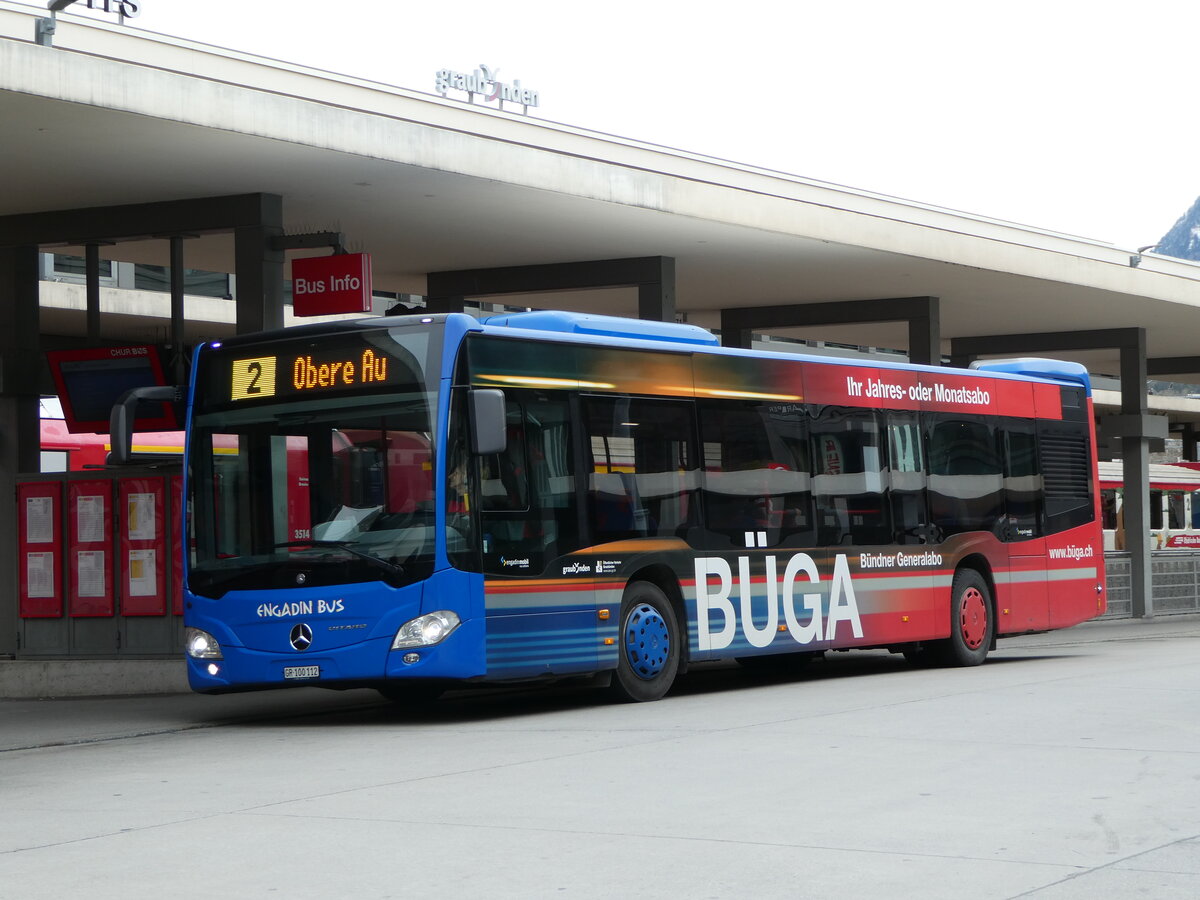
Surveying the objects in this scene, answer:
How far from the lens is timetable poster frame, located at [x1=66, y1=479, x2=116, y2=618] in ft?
60.2

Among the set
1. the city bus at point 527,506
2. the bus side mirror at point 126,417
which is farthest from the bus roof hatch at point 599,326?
the bus side mirror at point 126,417

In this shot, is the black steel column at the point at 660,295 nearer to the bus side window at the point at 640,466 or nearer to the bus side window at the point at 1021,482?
the bus side window at the point at 1021,482

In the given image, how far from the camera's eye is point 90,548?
18.5 m

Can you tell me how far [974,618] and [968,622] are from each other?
0.14m

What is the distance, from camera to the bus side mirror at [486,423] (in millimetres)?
12891

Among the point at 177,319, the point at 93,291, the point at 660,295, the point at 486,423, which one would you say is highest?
the point at 660,295

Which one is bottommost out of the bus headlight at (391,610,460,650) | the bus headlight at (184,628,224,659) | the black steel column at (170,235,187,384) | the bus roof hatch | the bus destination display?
the bus headlight at (184,628,224,659)

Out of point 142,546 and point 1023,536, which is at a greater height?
point 142,546

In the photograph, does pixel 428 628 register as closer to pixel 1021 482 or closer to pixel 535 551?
pixel 535 551

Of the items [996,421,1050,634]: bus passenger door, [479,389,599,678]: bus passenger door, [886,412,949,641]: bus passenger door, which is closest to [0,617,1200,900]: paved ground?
[479,389,599,678]: bus passenger door

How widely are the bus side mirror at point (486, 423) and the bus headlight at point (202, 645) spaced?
103 inches

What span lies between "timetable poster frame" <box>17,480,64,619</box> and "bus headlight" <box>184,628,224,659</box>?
5.29 metres

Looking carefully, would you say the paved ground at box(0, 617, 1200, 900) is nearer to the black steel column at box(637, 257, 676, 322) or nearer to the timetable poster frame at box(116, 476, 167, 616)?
the timetable poster frame at box(116, 476, 167, 616)

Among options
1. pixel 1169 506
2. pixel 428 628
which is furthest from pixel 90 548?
pixel 1169 506
